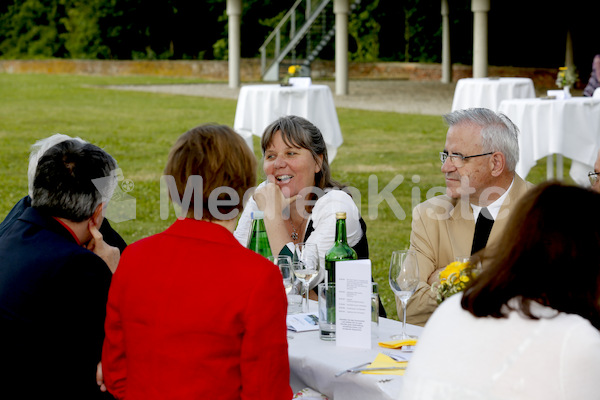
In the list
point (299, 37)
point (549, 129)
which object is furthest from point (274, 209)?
point (299, 37)

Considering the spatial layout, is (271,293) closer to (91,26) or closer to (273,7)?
(273,7)

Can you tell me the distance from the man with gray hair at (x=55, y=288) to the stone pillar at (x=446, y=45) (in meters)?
22.3

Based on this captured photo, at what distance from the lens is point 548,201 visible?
1534 millimetres

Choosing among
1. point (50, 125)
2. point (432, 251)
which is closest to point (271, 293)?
point (432, 251)

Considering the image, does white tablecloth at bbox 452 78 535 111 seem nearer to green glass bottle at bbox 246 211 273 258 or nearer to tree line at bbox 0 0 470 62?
green glass bottle at bbox 246 211 273 258

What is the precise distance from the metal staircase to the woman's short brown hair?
2012cm

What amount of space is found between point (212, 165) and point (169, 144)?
11.2 meters

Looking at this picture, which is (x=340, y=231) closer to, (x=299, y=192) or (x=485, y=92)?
(x=299, y=192)

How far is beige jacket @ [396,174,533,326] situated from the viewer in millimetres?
3211

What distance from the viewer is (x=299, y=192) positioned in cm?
363

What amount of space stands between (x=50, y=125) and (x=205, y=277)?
1444 centimetres

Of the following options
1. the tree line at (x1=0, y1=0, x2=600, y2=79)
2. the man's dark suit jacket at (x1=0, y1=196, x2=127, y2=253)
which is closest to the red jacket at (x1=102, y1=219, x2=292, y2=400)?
the man's dark suit jacket at (x1=0, y1=196, x2=127, y2=253)

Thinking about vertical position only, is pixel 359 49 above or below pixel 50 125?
above

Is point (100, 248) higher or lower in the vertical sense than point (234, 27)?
lower
